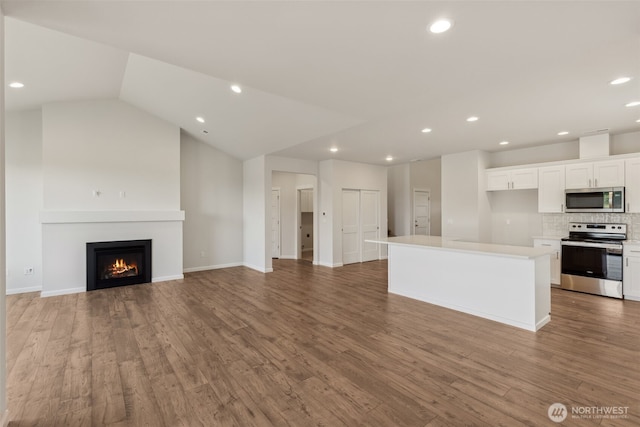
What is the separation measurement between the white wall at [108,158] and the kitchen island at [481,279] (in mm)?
4828

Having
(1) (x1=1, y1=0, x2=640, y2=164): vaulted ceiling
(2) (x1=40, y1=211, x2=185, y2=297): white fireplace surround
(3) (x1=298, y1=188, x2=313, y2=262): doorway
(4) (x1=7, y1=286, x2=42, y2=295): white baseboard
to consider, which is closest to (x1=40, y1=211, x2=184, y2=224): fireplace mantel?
(2) (x1=40, y1=211, x2=185, y2=297): white fireplace surround

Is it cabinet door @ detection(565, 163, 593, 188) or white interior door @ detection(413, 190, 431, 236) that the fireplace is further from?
cabinet door @ detection(565, 163, 593, 188)

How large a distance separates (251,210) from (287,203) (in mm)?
1550

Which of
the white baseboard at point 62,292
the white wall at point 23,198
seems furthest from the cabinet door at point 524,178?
the white wall at point 23,198

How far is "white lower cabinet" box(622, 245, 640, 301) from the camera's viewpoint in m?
4.34

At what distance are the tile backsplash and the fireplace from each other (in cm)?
778

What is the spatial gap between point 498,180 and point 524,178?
48cm

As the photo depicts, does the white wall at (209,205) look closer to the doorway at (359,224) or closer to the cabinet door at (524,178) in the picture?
the doorway at (359,224)

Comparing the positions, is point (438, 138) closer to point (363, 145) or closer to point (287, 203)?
point (363, 145)

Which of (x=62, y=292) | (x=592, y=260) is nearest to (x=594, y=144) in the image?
(x=592, y=260)

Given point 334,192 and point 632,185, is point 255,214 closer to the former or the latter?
point 334,192

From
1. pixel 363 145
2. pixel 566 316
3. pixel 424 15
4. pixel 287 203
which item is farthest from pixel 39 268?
pixel 566 316

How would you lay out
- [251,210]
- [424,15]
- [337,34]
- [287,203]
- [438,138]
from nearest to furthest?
[424,15], [337,34], [438,138], [251,210], [287,203]

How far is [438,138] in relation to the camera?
526 cm
